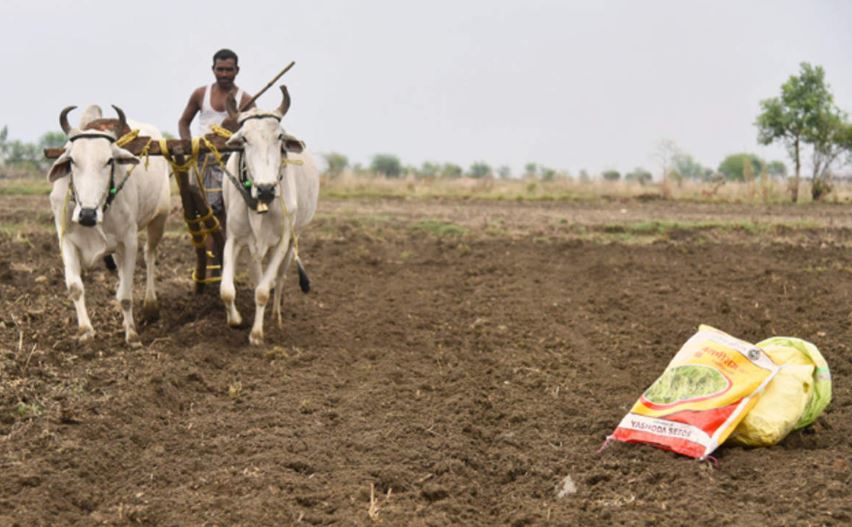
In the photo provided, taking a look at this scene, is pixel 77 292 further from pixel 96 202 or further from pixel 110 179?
pixel 110 179

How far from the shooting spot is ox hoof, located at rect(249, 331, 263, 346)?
6.99 m

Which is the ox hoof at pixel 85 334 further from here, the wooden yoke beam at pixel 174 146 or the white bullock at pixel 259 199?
the wooden yoke beam at pixel 174 146

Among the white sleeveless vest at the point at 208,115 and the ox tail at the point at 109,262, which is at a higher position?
the white sleeveless vest at the point at 208,115

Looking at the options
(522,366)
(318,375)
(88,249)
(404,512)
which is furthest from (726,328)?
(88,249)

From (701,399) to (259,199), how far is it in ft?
10.8

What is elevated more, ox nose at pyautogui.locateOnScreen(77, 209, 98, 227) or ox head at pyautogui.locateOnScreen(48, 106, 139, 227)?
ox head at pyautogui.locateOnScreen(48, 106, 139, 227)

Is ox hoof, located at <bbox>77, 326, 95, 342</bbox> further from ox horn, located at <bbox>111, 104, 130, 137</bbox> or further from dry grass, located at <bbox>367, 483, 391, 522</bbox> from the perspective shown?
dry grass, located at <bbox>367, 483, 391, 522</bbox>

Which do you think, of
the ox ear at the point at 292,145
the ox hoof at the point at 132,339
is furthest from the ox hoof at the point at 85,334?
the ox ear at the point at 292,145

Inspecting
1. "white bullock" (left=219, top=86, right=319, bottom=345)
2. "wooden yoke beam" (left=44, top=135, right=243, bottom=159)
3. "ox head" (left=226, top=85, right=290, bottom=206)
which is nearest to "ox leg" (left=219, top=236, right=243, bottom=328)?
"white bullock" (left=219, top=86, right=319, bottom=345)

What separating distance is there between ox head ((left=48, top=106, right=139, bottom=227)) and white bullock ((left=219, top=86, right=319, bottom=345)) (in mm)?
763

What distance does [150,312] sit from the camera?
7719 millimetres

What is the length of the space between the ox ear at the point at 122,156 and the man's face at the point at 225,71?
5.23 ft

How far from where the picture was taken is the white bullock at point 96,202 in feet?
20.7

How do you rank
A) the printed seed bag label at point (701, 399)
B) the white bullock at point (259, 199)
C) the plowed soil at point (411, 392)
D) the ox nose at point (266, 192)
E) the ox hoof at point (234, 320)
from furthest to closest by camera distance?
the ox hoof at point (234, 320) → the white bullock at point (259, 199) → the ox nose at point (266, 192) → the printed seed bag label at point (701, 399) → the plowed soil at point (411, 392)
